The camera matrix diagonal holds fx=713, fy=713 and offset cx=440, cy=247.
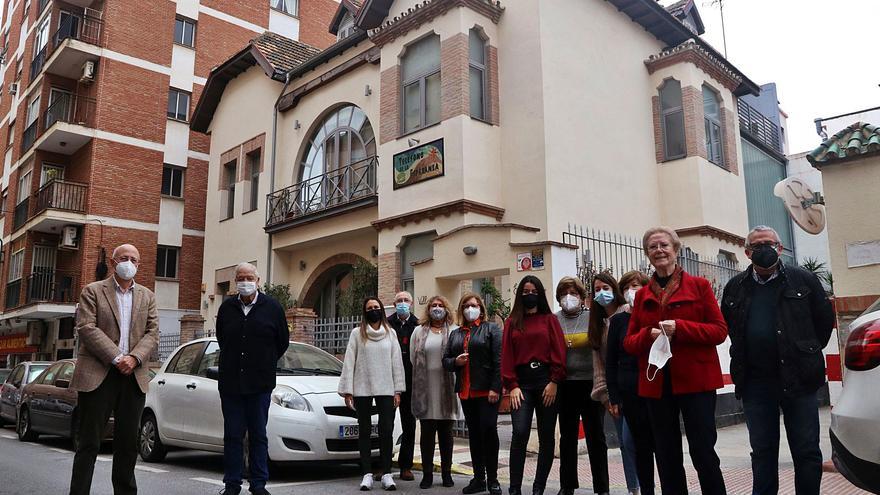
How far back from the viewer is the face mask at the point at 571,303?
6441 mm

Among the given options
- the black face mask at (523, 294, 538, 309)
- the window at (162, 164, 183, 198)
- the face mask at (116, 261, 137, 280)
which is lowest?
the black face mask at (523, 294, 538, 309)

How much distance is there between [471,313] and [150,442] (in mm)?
4860

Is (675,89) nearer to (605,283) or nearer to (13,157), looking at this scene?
(605,283)

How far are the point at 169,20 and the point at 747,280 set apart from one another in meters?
26.5

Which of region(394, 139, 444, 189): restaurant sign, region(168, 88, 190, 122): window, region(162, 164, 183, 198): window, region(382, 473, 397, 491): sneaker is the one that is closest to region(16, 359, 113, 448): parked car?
region(382, 473, 397, 491): sneaker

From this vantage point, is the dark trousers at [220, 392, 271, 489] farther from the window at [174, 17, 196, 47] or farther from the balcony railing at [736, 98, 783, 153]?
the window at [174, 17, 196, 47]

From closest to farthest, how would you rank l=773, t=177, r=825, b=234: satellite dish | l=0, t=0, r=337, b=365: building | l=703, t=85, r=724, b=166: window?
l=773, t=177, r=825, b=234: satellite dish < l=703, t=85, r=724, b=166: window < l=0, t=0, r=337, b=365: building

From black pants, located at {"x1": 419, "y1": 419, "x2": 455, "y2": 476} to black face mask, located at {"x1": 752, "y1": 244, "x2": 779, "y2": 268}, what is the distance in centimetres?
353

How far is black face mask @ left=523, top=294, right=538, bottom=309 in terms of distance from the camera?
6.24 metres

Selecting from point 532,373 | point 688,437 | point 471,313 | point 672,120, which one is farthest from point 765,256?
point 672,120

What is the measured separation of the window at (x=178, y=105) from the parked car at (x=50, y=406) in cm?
1605

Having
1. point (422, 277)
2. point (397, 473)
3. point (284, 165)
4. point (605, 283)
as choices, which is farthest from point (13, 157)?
point (605, 283)

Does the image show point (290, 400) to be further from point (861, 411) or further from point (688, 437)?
point (861, 411)

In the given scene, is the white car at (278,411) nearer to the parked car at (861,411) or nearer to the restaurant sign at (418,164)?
the parked car at (861,411)
